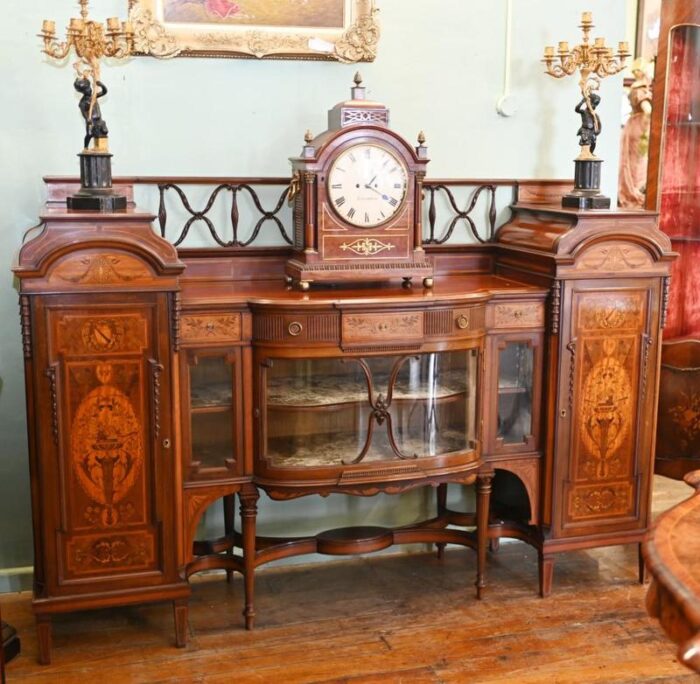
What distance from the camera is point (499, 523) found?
3736 mm

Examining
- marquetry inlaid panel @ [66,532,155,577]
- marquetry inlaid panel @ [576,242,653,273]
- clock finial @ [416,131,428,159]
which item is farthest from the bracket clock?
marquetry inlaid panel @ [66,532,155,577]

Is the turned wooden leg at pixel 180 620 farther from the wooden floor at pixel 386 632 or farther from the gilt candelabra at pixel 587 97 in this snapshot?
the gilt candelabra at pixel 587 97

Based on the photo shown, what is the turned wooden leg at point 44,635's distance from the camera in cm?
310

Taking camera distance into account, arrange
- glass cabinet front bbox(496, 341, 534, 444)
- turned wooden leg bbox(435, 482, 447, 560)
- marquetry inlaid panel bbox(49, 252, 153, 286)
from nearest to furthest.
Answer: marquetry inlaid panel bbox(49, 252, 153, 286), glass cabinet front bbox(496, 341, 534, 444), turned wooden leg bbox(435, 482, 447, 560)

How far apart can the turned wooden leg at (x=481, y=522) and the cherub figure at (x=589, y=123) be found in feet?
4.18

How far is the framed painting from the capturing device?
3436mm

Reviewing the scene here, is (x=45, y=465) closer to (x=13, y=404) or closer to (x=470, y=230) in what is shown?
(x=13, y=404)

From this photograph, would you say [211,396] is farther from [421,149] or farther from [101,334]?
[421,149]

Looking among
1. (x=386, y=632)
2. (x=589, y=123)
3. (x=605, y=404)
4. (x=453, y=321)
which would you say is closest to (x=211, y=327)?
(x=453, y=321)

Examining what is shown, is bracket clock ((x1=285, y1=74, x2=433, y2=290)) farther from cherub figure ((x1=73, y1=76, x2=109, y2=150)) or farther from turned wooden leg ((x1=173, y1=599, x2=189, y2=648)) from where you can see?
turned wooden leg ((x1=173, y1=599, x2=189, y2=648))

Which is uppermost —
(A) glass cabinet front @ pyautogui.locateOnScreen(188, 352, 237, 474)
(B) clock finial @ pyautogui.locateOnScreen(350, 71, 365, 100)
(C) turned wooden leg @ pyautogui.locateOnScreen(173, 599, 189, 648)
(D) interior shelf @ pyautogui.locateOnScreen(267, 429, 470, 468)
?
(B) clock finial @ pyautogui.locateOnScreen(350, 71, 365, 100)

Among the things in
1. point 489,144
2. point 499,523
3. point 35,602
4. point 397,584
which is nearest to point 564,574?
point 499,523

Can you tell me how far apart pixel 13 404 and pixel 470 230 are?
1.86 m

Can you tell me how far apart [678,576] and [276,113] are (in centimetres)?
245
